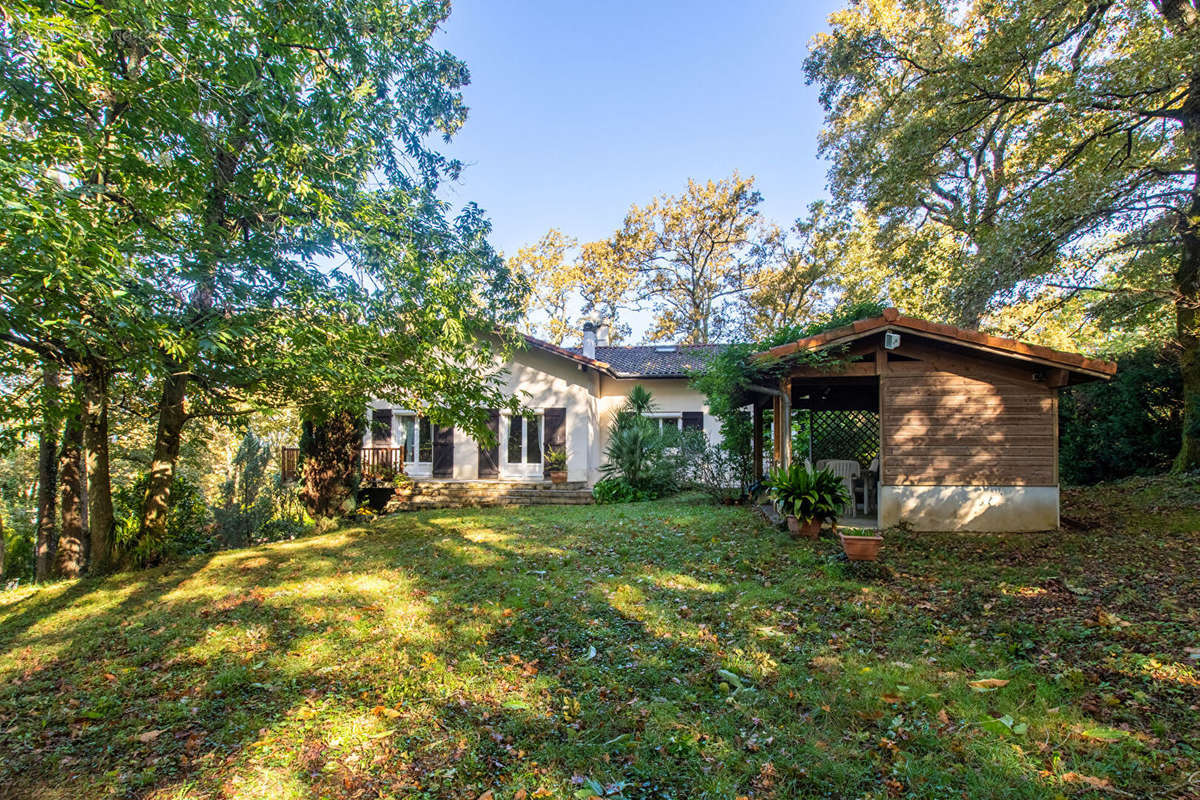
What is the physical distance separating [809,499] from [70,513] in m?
11.1

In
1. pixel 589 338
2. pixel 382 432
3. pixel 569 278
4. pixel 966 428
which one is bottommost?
pixel 382 432

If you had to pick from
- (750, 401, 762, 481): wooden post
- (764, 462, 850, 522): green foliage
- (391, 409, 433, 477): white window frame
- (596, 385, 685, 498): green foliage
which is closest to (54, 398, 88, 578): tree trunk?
(391, 409, 433, 477): white window frame

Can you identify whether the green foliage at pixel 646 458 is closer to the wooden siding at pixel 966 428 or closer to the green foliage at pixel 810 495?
the green foliage at pixel 810 495

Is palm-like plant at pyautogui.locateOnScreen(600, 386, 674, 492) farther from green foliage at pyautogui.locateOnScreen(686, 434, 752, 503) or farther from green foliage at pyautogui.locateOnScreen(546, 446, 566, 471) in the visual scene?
green foliage at pyautogui.locateOnScreen(546, 446, 566, 471)

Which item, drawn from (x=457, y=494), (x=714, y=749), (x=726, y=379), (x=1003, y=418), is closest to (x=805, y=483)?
(x=726, y=379)

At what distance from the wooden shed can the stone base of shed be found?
14 millimetres

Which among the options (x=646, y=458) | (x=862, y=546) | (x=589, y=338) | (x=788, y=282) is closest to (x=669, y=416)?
(x=646, y=458)

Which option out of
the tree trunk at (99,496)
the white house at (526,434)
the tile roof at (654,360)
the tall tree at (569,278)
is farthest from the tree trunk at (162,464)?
the tall tree at (569,278)

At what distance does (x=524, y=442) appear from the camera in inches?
608

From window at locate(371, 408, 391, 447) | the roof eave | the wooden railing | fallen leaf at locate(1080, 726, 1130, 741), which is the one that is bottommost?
fallen leaf at locate(1080, 726, 1130, 741)

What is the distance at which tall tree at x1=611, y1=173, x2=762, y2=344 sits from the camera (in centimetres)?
2483

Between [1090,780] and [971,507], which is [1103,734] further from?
[971,507]

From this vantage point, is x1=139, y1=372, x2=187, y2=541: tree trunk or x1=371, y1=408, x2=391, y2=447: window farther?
x1=371, y1=408, x2=391, y2=447: window

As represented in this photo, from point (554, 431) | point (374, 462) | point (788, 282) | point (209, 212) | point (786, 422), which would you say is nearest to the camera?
point (209, 212)
